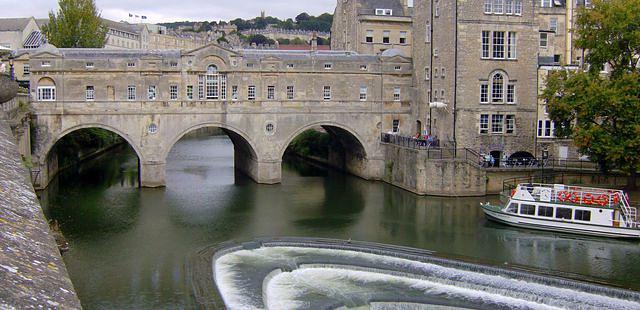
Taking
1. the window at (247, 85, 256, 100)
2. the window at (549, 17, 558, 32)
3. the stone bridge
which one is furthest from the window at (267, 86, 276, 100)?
the window at (549, 17, 558, 32)

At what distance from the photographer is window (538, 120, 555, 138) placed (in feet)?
151

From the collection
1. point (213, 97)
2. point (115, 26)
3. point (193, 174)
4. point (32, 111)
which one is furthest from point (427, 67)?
point (115, 26)

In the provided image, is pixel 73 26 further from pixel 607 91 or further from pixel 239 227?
pixel 607 91

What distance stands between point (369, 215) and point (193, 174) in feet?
61.6

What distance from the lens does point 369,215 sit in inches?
1468

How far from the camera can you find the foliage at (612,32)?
3406 centimetres

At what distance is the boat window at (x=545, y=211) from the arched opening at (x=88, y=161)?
24.4m

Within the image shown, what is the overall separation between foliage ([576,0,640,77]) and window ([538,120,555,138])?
9.80 metres

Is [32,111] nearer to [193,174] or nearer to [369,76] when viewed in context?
[193,174]

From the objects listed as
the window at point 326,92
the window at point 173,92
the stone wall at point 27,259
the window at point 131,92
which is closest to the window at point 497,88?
the window at point 326,92

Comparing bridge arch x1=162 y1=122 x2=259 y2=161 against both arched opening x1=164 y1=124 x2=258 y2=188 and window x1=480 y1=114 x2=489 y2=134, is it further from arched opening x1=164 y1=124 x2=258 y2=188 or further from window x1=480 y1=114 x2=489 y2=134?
window x1=480 y1=114 x2=489 y2=134

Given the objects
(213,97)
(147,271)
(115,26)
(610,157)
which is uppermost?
(115,26)

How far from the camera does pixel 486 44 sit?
44.8 metres

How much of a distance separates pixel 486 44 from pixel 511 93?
352 cm
